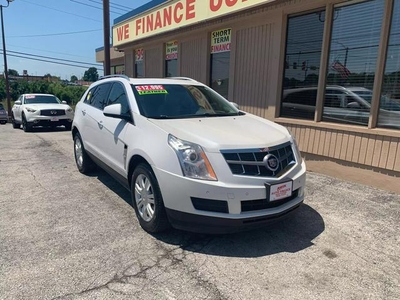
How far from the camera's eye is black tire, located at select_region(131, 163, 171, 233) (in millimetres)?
3383

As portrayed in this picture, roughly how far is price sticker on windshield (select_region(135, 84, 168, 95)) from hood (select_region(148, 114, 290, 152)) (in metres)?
0.72

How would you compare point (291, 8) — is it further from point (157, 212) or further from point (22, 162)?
point (22, 162)

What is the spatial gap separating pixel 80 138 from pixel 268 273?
436cm

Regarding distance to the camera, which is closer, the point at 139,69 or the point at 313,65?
the point at 313,65

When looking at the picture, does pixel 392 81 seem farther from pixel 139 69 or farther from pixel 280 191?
pixel 139 69

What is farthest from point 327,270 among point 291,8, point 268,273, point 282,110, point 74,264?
point 291,8

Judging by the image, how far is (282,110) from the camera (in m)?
7.09

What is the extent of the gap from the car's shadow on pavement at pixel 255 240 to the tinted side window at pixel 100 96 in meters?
2.61

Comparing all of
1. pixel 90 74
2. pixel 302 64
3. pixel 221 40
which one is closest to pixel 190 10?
pixel 221 40

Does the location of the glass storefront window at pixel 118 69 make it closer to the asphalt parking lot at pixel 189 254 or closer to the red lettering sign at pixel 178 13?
the red lettering sign at pixel 178 13

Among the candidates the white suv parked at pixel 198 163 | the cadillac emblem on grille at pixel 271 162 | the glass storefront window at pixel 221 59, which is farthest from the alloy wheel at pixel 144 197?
the glass storefront window at pixel 221 59

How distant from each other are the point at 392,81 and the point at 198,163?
3.95m

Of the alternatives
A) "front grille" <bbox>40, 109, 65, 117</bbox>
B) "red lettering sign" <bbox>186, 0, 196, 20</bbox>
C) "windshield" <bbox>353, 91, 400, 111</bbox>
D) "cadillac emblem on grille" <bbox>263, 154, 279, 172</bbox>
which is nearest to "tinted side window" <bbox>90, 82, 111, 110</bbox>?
"cadillac emblem on grille" <bbox>263, 154, 279, 172</bbox>

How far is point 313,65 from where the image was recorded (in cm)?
642
